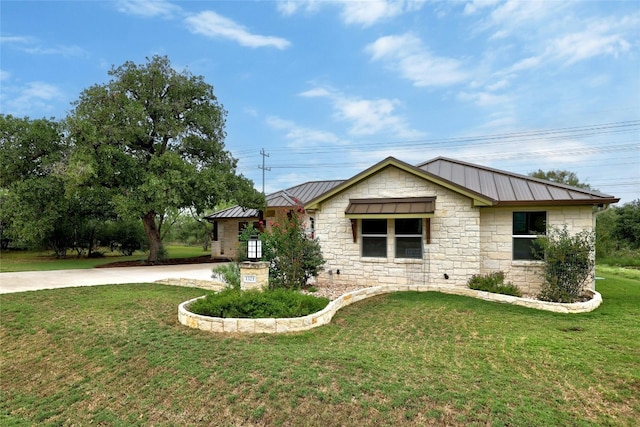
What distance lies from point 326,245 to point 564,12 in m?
11.1

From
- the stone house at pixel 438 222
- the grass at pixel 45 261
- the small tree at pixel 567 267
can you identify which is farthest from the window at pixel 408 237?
the grass at pixel 45 261

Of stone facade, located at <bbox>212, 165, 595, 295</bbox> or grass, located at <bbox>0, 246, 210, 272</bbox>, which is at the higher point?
stone facade, located at <bbox>212, 165, 595, 295</bbox>

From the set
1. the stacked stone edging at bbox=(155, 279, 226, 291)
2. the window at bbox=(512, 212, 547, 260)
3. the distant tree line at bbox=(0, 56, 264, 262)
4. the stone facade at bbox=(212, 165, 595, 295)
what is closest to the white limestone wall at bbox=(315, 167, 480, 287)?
the stone facade at bbox=(212, 165, 595, 295)

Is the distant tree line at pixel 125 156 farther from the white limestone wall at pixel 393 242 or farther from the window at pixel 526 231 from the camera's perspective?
the window at pixel 526 231

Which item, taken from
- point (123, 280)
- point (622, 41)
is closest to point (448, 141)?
point (622, 41)

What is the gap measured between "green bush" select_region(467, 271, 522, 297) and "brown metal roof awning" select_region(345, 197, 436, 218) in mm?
2235

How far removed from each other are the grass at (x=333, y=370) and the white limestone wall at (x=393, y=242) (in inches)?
108

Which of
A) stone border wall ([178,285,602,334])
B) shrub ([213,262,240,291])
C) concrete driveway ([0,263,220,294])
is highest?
shrub ([213,262,240,291])

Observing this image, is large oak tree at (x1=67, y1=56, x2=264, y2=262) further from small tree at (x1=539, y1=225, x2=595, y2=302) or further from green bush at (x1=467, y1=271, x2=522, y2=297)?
small tree at (x1=539, y1=225, x2=595, y2=302)

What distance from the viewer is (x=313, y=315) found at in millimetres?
7258

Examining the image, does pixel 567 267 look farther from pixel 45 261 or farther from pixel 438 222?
pixel 45 261

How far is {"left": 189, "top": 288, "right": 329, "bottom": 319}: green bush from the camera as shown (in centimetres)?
717

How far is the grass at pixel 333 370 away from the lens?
4.18 meters

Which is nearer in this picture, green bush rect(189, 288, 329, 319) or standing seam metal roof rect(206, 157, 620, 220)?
green bush rect(189, 288, 329, 319)
